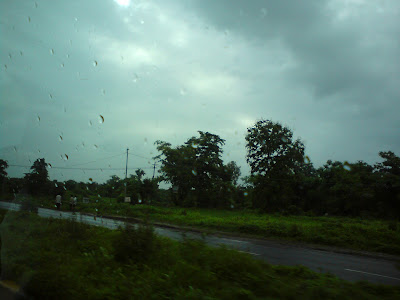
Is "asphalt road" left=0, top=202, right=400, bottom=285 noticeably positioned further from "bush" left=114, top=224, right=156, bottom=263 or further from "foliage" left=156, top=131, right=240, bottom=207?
"foliage" left=156, top=131, right=240, bottom=207

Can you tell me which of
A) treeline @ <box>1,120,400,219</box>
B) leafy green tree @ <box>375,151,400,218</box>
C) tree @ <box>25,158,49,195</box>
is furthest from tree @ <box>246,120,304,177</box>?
tree @ <box>25,158,49,195</box>

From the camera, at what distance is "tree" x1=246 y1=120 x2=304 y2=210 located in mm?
35531

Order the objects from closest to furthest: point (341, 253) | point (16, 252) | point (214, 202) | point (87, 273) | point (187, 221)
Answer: point (87, 273) → point (16, 252) → point (341, 253) → point (187, 221) → point (214, 202)

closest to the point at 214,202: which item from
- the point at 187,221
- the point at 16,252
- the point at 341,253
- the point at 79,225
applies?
the point at 187,221

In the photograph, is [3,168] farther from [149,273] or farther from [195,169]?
[195,169]

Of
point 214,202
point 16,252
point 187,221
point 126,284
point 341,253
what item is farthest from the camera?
point 214,202

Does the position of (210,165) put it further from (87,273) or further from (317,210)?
(87,273)

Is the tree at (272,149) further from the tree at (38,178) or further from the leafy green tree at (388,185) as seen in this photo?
the tree at (38,178)

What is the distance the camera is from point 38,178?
1095 cm

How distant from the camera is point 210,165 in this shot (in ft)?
163

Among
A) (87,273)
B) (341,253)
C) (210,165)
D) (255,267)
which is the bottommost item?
(341,253)

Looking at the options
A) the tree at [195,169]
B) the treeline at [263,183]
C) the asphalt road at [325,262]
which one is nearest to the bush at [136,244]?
the asphalt road at [325,262]

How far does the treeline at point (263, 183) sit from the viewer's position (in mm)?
21906

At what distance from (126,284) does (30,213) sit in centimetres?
633
